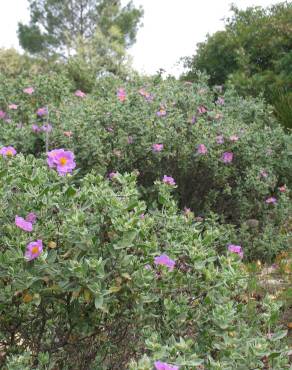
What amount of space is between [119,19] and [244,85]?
23.1 m

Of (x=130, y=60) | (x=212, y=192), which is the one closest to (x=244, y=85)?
(x=212, y=192)

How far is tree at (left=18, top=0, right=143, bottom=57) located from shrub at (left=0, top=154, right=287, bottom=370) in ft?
97.1

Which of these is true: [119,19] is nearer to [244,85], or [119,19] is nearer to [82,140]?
[244,85]

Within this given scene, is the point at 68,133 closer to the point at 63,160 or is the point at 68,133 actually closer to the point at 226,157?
the point at 226,157

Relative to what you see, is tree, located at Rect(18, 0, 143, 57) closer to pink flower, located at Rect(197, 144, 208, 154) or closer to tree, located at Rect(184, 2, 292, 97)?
tree, located at Rect(184, 2, 292, 97)

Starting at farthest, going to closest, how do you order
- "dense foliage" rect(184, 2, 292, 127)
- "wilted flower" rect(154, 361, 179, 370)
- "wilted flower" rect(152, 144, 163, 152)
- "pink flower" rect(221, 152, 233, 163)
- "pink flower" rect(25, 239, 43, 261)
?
1. "dense foliage" rect(184, 2, 292, 127)
2. "pink flower" rect(221, 152, 233, 163)
3. "wilted flower" rect(152, 144, 163, 152)
4. "pink flower" rect(25, 239, 43, 261)
5. "wilted flower" rect(154, 361, 179, 370)

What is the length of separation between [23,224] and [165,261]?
453 mm

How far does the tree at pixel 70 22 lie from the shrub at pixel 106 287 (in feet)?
97.1

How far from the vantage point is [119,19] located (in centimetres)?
3075

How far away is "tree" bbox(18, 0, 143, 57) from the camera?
1211 inches

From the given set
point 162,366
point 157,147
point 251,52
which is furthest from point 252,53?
point 162,366

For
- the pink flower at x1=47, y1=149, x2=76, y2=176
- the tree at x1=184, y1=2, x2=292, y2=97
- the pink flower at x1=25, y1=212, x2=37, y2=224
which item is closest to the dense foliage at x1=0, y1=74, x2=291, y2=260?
the pink flower at x1=47, y1=149, x2=76, y2=176

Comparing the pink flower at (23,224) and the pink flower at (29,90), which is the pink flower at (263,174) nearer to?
the pink flower at (29,90)

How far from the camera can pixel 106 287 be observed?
1692 millimetres
